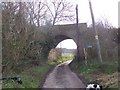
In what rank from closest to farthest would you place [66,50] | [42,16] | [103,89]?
[103,89] → [42,16] → [66,50]

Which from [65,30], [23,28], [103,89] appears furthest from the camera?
[65,30]

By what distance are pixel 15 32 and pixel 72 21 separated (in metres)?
29.2

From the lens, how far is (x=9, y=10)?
1606cm

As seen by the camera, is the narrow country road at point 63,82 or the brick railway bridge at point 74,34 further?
the brick railway bridge at point 74,34

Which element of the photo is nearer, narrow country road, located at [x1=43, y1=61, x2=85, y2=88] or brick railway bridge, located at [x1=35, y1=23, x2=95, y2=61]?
narrow country road, located at [x1=43, y1=61, x2=85, y2=88]

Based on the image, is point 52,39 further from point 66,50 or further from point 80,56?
point 66,50

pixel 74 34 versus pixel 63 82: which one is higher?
pixel 74 34

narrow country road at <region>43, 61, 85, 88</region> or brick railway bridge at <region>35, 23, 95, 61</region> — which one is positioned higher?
brick railway bridge at <region>35, 23, 95, 61</region>

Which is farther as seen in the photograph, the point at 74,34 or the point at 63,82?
the point at 74,34

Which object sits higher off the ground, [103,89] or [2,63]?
[2,63]

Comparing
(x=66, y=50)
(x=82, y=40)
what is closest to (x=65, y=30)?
(x=82, y=40)

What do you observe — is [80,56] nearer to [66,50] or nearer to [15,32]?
[15,32]

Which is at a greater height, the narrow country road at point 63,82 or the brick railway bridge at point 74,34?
the brick railway bridge at point 74,34

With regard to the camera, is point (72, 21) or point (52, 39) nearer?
point (52, 39)
